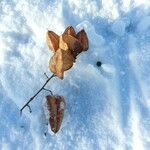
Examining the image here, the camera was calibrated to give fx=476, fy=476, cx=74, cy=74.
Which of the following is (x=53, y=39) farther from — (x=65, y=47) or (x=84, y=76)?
(x=84, y=76)

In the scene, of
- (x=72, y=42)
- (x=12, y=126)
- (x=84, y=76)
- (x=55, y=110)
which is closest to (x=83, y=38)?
(x=72, y=42)

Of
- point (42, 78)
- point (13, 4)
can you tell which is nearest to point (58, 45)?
point (42, 78)

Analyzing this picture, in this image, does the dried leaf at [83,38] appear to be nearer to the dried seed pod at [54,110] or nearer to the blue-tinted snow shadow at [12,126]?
the dried seed pod at [54,110]

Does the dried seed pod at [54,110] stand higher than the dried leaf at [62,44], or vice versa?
the dried leaf at [62,44]

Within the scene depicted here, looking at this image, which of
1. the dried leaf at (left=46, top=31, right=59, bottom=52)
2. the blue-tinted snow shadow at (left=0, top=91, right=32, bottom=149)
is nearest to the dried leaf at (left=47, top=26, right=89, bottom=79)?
the dried leaf at (left=46, top=31, right=59, bottom=52)

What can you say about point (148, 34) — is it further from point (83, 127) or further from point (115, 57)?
point (83, 127)

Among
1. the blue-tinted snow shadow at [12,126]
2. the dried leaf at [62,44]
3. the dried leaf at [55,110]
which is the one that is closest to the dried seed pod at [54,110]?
the dried leaf at [55,110]
